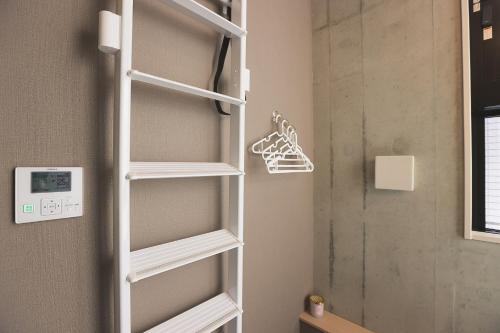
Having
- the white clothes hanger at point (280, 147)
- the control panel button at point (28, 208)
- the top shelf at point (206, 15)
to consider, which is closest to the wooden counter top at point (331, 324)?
the white clothes hanger at point (280, 147)

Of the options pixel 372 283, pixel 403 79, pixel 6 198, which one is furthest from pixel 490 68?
pixel 6 198

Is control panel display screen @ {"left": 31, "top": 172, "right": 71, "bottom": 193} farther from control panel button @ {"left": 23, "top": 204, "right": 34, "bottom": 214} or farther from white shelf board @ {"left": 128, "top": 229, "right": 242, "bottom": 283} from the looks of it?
white shelf board @ {"left": 128, "top": 229, "right": 242, "bottom": 283}

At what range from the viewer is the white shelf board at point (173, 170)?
2.54 ft

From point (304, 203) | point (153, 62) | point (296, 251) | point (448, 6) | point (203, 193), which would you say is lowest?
point (296, 251)

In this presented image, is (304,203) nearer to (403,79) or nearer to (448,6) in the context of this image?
(403,79)

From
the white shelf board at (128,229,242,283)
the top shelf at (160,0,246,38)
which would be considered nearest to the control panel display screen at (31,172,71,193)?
the white shelf board at (128,229,242,283)

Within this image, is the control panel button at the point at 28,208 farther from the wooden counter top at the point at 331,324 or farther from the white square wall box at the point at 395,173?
the wooden counter top at the point at 331,324

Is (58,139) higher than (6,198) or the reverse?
Answer: higher

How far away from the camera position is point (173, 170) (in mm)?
886

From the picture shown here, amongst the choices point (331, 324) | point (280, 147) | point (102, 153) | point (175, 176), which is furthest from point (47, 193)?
point (331, 324)

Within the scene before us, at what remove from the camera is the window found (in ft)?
4.28

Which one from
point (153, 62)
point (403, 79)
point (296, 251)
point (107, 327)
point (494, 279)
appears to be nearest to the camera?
point (107, 327)

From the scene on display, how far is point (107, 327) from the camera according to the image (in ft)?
2.78

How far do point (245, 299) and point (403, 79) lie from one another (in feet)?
5.61
